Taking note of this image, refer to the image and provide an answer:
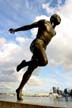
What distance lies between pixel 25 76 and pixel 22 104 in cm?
183

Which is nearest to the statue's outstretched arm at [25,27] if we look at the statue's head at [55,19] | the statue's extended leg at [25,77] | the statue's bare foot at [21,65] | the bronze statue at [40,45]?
the bronze statue at [40,45]

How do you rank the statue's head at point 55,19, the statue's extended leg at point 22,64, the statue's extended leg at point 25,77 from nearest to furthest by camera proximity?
1. the statue's extended leg at point 25,77
2. the statue's extended leg at point 22,64
3. the statue's head at point 55,19

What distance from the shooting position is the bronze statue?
8.05 metres

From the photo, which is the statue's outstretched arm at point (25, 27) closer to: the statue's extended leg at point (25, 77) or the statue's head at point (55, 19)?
the statue's head at point (55, 19)

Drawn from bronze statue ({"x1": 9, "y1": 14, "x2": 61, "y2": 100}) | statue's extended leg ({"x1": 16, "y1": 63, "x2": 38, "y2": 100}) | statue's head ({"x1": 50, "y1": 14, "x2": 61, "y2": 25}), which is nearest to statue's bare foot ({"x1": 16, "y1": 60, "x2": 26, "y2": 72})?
bronze statue ({"x1": 9, "y1": 14, "x2": 61, "y2": 100})

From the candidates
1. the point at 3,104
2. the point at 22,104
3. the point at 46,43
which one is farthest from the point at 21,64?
the point at 22,104

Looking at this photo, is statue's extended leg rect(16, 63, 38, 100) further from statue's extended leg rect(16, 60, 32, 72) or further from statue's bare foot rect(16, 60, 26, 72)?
statue's bare foot rect(16, 60, 26, 72)

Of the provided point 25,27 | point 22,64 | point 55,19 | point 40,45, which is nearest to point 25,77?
point 22,64

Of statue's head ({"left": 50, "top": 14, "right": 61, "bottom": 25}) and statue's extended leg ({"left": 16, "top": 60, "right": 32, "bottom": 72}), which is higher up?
statue's head ({"left": 50, "top": 14, "right": 61, "bottom": 25})

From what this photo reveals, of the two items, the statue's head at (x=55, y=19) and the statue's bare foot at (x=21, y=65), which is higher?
the statue's head at (x=55, y=19)

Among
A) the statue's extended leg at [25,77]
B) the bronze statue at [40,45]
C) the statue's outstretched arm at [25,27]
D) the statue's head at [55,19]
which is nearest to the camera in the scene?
the bronze statue at [40,45]

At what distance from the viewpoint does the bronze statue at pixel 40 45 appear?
805 centimetres

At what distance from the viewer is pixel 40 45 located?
8.12m

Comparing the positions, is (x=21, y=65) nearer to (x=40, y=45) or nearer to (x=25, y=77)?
(x=25, y=77)
